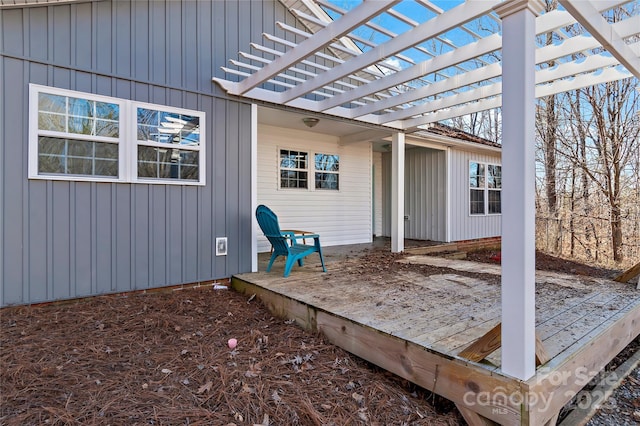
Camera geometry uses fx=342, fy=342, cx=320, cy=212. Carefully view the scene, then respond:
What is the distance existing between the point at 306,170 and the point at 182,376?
5212 mm

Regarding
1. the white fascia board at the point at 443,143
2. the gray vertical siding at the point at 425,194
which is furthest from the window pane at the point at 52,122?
the gray vertical siding at the point at 425,194

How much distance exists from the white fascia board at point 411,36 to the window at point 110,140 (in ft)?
5.73

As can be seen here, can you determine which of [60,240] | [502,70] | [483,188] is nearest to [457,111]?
[502,70]

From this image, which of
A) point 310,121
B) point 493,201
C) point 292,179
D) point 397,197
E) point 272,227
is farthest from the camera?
point 493,201

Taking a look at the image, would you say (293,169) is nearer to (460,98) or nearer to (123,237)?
(460,98)

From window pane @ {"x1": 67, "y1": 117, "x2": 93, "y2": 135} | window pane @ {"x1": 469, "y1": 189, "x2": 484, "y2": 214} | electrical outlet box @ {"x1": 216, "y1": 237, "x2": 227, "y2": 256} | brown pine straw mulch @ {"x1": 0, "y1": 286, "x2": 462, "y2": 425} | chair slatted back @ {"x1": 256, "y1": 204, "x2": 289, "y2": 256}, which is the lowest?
brown pine straw mulch @ {"x1": 0, "y1": 286, "x2": 462, "y2": 425}

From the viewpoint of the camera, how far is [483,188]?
9.16m

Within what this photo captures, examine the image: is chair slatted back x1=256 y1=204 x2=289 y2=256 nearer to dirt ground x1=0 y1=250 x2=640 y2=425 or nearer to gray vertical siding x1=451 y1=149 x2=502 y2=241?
dirt ground x1=0 y1=250 x2=640 y2=425

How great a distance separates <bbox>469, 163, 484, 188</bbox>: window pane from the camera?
8.81 meters

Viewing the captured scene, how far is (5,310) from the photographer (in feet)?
10.6

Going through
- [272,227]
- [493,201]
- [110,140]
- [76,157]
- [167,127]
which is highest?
[167,127]

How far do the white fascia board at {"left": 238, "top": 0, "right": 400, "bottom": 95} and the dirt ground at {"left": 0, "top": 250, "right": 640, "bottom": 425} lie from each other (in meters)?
2.67

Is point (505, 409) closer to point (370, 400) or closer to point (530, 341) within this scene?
point (530, 341)

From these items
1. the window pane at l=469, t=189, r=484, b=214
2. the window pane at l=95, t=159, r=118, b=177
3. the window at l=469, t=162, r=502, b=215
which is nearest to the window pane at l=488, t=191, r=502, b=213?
the window at l=469, t=162, r=502, b=215
